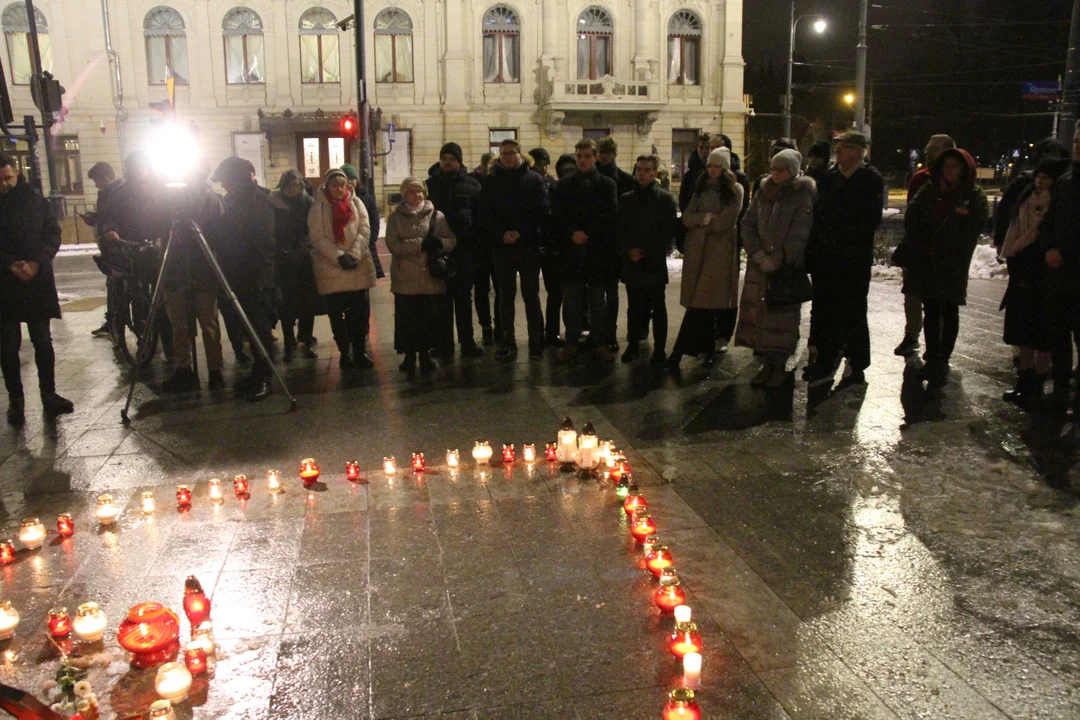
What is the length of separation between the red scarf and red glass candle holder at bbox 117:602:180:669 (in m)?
5.36

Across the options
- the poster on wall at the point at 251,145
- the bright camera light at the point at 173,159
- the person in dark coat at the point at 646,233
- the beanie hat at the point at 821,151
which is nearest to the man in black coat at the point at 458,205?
the person in dark coat at the point at 646,233

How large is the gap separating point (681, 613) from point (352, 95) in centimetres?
3477

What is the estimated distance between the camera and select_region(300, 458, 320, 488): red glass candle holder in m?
5.53

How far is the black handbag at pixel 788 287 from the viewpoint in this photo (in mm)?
7453

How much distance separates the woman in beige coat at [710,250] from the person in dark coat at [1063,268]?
2.45m

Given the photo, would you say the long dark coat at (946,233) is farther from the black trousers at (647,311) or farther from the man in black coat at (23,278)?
the man in black coat at (23,278)

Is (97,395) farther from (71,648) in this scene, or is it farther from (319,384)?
(71,648)

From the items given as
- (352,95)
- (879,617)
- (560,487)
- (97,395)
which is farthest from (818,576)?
(352,95)

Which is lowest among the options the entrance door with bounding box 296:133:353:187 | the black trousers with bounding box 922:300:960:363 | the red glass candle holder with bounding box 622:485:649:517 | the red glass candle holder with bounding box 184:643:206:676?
the red glass candle holder with bounding box 184:643:206:676

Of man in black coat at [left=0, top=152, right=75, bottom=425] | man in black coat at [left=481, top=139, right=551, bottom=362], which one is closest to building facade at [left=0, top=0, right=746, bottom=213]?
man in black coat at [left=481, top=139, right=551, bottom=362]

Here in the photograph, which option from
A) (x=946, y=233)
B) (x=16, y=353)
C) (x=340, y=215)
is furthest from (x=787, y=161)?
(x=16, y=353)

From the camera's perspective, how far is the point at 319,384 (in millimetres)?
8234

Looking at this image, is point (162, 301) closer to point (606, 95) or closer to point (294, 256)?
point (294, 256)

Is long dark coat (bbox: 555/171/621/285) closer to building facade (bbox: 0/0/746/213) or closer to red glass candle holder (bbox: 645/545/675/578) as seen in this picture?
red glass candle holder (bbox: 645/545/675/578)
